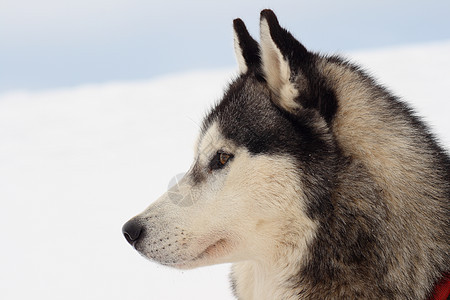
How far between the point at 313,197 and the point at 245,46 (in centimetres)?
99

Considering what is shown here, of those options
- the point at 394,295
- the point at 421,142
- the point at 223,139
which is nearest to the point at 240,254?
the point at 223,139

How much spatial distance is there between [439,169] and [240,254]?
1.06 m

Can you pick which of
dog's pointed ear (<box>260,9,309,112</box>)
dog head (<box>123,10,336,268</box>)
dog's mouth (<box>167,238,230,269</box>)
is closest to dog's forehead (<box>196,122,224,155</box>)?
dog head (<box>123,10,336,268</box>)

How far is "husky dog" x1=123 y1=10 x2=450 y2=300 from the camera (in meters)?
2.57

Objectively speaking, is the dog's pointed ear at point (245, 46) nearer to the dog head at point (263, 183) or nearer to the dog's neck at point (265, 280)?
the dog head at point (263, 183)

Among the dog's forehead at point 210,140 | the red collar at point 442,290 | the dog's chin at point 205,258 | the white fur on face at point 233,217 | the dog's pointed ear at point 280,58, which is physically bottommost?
the red collar at point 442,290

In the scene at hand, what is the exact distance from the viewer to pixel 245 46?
306cm

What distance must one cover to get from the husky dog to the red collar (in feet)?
0.09

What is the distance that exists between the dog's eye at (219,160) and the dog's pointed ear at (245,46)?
1.91 feet

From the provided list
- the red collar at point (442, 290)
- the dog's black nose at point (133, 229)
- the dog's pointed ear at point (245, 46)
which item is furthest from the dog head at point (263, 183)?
the red collar at point (442, 290)

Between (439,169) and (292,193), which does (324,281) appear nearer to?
(292,193)

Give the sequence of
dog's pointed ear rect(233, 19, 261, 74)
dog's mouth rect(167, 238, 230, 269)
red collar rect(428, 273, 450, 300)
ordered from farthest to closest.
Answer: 1. dog's pointed ear rect(233, 19, 261, 74)
2. dog's mouth rect(167, 238, 230, 269)
3. red collar rect(428, 273, 450, 300)

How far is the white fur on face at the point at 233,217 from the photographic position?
8.50 feet

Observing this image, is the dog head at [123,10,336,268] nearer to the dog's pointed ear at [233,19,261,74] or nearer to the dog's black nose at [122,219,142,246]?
the dog's black nose at [122,219,142,246]
